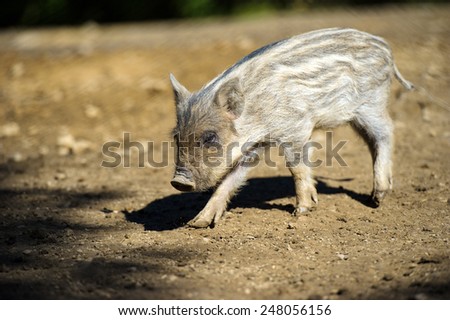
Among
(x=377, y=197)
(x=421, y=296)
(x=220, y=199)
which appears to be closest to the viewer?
(x=421, y=296)

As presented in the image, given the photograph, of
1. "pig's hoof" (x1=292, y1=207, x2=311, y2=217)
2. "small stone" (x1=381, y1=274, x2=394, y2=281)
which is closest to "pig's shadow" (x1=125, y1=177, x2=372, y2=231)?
"pig's hoof" (x1=292, y1=207, x2=311, y2=217)

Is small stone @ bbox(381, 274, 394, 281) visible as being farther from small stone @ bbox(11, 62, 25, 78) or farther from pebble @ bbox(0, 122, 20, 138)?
small stone @ bbox(11, 62, 25, 78)

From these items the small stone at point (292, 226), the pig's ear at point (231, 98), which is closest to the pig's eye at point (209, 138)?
the pig's ear at point (231, 98)

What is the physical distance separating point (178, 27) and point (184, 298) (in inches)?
341

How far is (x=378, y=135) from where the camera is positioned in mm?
5879

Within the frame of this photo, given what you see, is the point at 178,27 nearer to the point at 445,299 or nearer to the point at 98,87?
the point at 98,87

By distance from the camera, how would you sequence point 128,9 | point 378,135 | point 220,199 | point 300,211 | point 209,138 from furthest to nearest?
point 128,9
point 378,135
point 300,211
point 220,199
point 209,138

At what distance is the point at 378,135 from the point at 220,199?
1.65m

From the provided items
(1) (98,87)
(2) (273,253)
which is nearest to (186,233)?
(2) (273,253)

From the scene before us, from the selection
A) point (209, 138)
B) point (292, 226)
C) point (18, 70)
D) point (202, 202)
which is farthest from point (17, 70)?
point (292, 226)

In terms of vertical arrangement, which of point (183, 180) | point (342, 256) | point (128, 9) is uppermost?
point (128, 9)

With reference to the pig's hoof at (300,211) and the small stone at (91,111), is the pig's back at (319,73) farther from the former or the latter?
the small stone at (91,111)

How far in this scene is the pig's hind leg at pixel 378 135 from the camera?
577cm

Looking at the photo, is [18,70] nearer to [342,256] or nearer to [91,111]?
[91,111]
